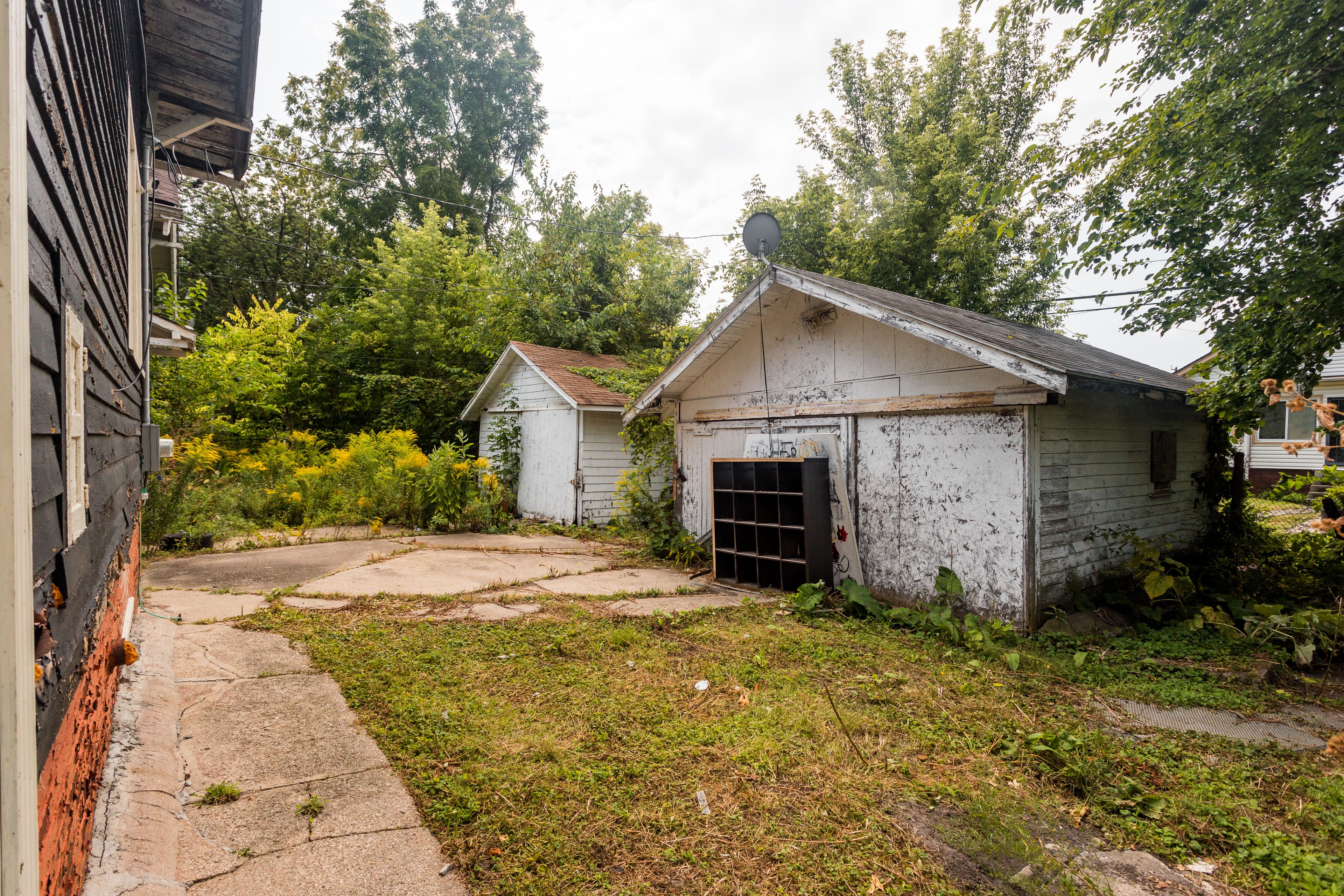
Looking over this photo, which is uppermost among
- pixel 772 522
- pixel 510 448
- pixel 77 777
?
pixel 510 448

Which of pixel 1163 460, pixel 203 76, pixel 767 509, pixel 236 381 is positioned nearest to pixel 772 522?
pixel 767 509

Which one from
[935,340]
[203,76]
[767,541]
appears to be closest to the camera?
[203,76]

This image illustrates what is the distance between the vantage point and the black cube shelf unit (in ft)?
21.4

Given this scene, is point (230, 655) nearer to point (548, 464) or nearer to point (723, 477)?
point (723, 477)

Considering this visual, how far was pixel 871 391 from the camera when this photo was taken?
645 centimetres

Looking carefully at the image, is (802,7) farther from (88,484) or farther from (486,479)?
(88,484)

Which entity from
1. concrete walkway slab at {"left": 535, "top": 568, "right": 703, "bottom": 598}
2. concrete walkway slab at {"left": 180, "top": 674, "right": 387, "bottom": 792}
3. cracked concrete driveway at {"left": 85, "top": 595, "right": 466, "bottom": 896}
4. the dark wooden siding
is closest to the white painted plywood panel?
concrete walkway slab at {"left": 535, "top": 568, "right": 703, "bottom": 598}

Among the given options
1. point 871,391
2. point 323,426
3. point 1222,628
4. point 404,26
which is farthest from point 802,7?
point 404,26

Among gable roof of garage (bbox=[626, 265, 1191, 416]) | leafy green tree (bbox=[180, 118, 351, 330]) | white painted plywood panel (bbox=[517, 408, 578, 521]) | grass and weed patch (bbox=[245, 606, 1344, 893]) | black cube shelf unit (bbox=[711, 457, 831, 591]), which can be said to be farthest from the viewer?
leafy green tree (bbox=[180, 118, 351, 330])

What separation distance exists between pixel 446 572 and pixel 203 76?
5.36 metres

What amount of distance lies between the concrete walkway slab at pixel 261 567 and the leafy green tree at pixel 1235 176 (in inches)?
349

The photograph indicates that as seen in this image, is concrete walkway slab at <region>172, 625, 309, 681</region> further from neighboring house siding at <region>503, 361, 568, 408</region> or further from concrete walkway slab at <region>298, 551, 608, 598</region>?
neighboring house siding at <region>503, 361, 568, 408</region>

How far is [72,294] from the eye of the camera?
1716 millimetres

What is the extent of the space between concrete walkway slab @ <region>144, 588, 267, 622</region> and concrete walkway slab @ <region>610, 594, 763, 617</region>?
3.39 m
